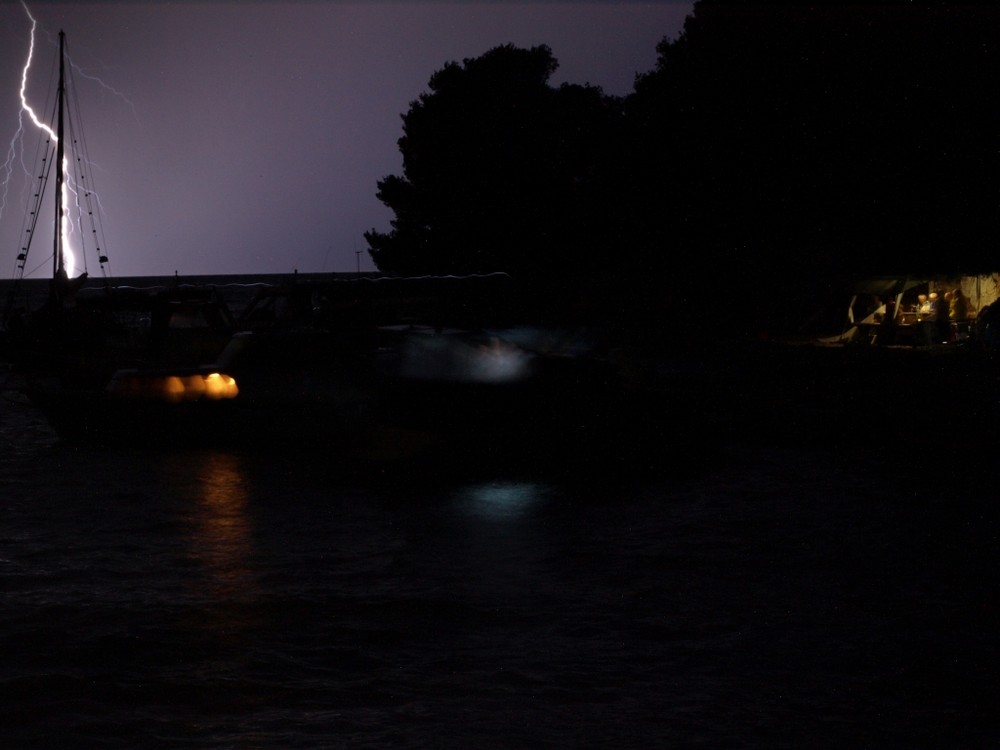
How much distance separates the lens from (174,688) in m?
5.31

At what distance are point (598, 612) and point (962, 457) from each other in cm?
802

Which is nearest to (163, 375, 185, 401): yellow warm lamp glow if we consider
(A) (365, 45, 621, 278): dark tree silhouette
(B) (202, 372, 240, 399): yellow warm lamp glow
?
(B) (202, 372, 240, 399): yellow warm lamp glow

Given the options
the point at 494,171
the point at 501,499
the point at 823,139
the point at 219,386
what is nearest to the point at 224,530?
the point at 501,499

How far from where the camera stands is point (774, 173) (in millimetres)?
36469

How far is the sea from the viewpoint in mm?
4848

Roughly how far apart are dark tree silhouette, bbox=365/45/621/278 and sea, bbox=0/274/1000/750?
37016mm

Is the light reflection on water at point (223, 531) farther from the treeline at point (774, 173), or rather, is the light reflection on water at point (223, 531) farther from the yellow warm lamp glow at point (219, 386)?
the treeline at point (774, 173)

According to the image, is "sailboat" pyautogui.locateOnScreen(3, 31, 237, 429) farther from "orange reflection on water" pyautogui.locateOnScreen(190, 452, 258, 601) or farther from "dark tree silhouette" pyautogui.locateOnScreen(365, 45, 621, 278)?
"dark tree silhouette" pyautogui.locateOnScreen(365, 45, 621, 278)

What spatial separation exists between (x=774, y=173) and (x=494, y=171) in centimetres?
1786

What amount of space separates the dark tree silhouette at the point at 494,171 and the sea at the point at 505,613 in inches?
1457

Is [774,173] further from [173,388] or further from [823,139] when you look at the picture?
[173,388]

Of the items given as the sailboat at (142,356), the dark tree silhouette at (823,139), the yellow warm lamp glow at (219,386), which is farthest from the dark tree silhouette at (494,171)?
the yellow warm lamp glow at (219,386)

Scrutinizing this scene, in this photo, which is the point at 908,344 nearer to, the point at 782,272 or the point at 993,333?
the point at 993,333

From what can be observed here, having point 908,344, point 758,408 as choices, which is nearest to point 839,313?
point 908,344
